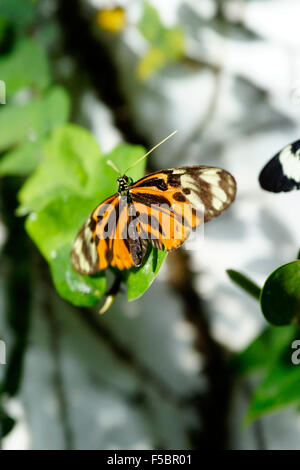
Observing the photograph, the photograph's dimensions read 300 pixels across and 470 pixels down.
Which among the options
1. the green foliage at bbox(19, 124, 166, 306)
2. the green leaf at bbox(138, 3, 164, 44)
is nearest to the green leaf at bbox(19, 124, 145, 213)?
the green foliage at bbox(19, 124, 166, 306)

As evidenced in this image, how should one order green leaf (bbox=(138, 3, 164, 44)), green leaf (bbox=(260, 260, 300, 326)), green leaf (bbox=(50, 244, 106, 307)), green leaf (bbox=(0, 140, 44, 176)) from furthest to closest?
green leaf (bbox=(138, 3, 164, 44)) → green leaf (bbox=(0, 140, 44, 176)) → green leaf (bbox=(50, 244, 106, 307)) → green leaf (bbox=(260, 260, 300, 326))

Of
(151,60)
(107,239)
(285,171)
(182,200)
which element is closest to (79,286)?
(107,239)

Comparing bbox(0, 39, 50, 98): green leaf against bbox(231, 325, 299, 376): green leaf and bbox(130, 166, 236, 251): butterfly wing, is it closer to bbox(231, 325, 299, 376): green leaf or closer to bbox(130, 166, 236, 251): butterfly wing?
bbox(130, 166, 236, 251): butterfly wing

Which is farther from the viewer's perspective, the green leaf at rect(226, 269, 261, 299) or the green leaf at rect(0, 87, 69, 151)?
the green leaf at rect(0, 87, 69, 151)

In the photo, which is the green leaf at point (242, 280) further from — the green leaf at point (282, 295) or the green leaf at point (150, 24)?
the green leaf at point (150, 24)

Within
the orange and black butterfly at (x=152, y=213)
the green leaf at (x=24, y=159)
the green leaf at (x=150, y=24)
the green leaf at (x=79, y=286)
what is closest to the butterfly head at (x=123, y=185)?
the orange and black butterfly at (x=152, y=213)

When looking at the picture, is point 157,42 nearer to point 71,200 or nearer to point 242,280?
point 71,200

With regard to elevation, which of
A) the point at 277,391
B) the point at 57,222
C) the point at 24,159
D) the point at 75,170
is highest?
the point at 24,159
